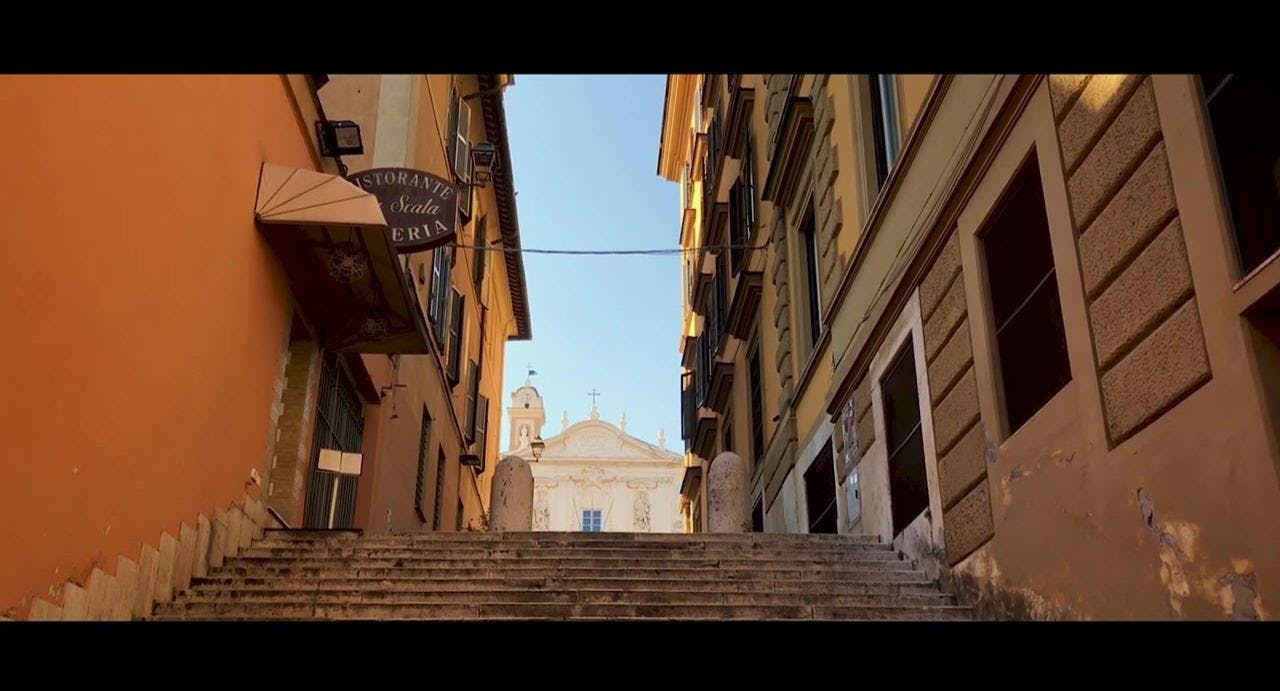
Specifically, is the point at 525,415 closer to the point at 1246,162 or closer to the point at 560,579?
the point at 560,579

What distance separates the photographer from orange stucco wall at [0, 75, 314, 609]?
5152 mm

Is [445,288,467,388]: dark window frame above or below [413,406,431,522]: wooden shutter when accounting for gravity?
above

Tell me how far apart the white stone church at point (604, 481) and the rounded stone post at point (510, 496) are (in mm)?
38555

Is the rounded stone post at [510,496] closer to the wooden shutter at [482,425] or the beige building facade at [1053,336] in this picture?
→ the beige building facade at [1053,336]

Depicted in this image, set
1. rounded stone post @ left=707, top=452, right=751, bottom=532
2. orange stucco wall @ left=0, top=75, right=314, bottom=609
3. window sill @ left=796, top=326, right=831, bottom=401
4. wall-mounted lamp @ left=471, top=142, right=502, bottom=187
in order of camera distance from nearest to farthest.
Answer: orange stucco wall @ left=0, top=75, right=314, bottom=609
window sill @ left=796, top=326, right=831, bottom=401
rounded stone post @ left=707, top=452, right=751, bottom=532
wall-mounted lamp @ left=471, top=142, right=502, bottom=187

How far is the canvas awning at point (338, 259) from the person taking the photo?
9234 mm

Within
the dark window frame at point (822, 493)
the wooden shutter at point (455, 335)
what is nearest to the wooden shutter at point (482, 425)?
the wooden shutter at point (455, 335)

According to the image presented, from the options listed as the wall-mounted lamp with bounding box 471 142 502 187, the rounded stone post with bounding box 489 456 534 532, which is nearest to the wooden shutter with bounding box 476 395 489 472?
the wall-mounted lamp with bounding box 471 142 502 187

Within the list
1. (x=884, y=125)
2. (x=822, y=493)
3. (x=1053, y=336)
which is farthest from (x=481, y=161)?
(x=1053, y=336)

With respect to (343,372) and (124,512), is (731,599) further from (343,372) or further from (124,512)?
(343,372)

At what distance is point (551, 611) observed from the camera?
7.16 m

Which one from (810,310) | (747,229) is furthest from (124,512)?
(747,229)

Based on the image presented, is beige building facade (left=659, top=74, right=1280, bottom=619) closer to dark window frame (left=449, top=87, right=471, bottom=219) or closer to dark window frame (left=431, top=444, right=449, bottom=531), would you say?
dark window frame (left=449, top=87, right=471, bottom=219)
